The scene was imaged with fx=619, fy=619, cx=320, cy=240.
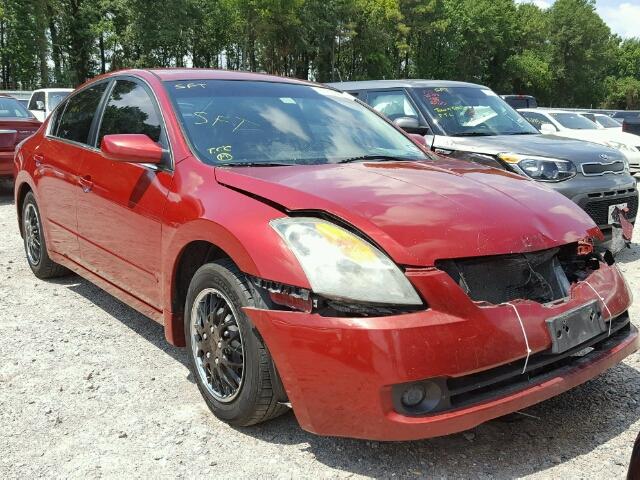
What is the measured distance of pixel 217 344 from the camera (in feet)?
9.26

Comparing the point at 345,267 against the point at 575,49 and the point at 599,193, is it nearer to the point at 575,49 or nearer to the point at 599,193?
the point at 599,193

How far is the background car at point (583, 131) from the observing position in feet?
43.0

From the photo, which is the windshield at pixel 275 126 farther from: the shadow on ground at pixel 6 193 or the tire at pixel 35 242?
the shadow on ground at pixel 6 193

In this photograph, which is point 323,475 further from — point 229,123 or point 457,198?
point 229,123

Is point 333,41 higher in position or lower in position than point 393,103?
higher

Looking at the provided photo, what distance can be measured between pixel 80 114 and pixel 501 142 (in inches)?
156

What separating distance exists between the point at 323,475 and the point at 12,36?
160 ft

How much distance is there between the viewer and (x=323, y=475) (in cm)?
247

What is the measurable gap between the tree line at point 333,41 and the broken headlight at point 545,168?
3713cm

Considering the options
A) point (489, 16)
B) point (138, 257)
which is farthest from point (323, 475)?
point (489, 16)

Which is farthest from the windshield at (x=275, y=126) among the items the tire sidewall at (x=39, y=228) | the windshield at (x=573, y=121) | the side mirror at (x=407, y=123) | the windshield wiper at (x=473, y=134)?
the windshield at (x=573, y=121)

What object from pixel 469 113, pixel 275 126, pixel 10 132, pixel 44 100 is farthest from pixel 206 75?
pixel 44 100

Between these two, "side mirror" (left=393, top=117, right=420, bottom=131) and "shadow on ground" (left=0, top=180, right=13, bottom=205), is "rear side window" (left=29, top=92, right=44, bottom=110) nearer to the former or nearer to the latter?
"shadow on ground" (left=0, top=180, right=13, bottom=205)

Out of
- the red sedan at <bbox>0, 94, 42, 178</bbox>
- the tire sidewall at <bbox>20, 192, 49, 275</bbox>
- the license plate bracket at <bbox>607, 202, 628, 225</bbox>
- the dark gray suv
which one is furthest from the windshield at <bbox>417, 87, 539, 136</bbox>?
the red sedan at <bbox>0, 94, 42, 178</bbox>
